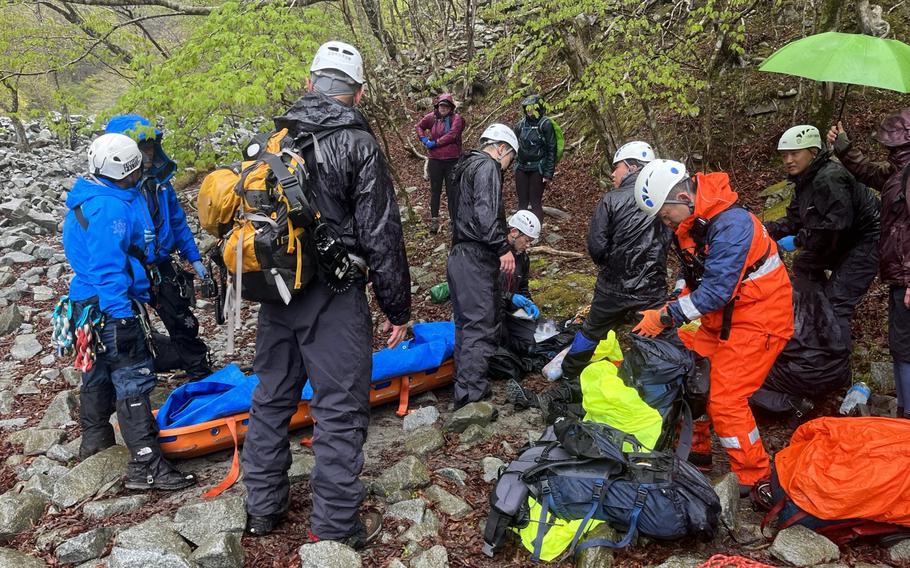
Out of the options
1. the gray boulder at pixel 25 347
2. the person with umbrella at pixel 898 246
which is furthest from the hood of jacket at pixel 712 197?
the gray boulder at pixel 25 347

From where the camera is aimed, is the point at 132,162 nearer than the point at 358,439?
No

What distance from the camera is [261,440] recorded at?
12.3 feet

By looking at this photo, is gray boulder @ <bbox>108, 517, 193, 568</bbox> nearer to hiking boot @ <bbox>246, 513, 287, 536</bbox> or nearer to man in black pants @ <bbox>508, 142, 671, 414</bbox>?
hiking boot @ <bbox>246, 513, 287, 536</bbox>

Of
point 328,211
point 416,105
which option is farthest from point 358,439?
point 416,105

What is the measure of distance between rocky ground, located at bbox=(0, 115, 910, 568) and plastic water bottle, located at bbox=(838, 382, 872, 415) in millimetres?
289

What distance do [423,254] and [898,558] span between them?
7.59 m

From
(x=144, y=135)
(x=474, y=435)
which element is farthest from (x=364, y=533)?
(x=144, y=135)

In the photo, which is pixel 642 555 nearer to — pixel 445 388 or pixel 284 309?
pixel 284 309

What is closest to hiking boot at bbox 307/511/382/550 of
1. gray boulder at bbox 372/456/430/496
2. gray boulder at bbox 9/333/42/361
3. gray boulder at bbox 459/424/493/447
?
gray boulder at bbox 372/456/430/496

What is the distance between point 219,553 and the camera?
324 centimetres

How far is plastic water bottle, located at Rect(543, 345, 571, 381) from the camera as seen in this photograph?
5941 millimetres

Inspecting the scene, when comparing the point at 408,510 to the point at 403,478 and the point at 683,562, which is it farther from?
the point at 683,562

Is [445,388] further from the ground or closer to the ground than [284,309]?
closer to the ground

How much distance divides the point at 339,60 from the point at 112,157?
2.08 meters
